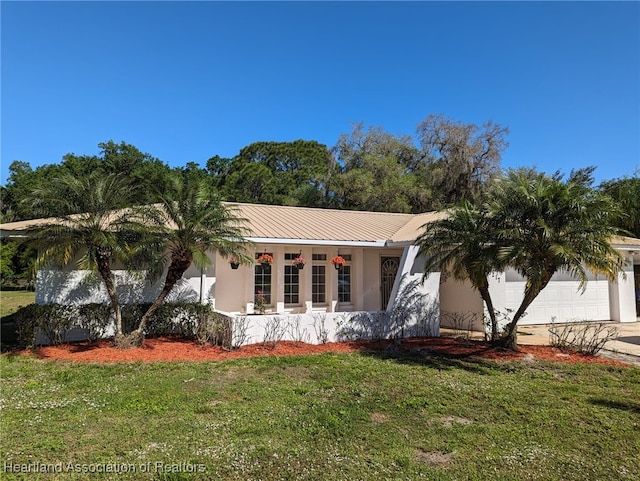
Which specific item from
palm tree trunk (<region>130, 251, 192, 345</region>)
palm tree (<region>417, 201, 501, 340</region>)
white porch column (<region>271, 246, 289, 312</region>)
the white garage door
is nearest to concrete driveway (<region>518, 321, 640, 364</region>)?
the white garage door

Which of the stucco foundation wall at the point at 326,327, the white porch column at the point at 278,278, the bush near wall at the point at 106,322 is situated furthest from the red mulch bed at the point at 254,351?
the white porch column at the point at 278,278

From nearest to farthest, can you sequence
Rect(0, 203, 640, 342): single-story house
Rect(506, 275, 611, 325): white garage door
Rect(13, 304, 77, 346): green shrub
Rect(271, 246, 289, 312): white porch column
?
Rect(13, 304, 77, 346): green shrub → Rect(0, 203, 640, 342): single-story house → Rect(271, 246, 289, 312): white porch column → Rect(506, 275, 611, 325): white garage door

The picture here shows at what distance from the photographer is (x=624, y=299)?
16.9 meters

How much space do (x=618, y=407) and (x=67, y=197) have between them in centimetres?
1185

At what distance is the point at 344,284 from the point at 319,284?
40.6 inches

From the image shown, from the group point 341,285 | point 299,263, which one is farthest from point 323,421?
point 341,285

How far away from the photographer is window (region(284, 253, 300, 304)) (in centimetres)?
Answer: 1553

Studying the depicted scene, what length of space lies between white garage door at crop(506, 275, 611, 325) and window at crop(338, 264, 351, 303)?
604cm

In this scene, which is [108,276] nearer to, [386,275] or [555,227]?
[386,275]

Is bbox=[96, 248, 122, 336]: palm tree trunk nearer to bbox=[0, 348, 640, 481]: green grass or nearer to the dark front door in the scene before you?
bbox=[0, 348, 640, 481]: green grass

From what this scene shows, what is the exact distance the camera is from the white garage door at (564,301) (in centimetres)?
1584

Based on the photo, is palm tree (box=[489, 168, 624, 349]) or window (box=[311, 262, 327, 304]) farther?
window (box=[311, 262, 327, 304])

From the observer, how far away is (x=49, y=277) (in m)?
11.1

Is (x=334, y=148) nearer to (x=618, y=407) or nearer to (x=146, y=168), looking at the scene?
(x=146, y=168)
